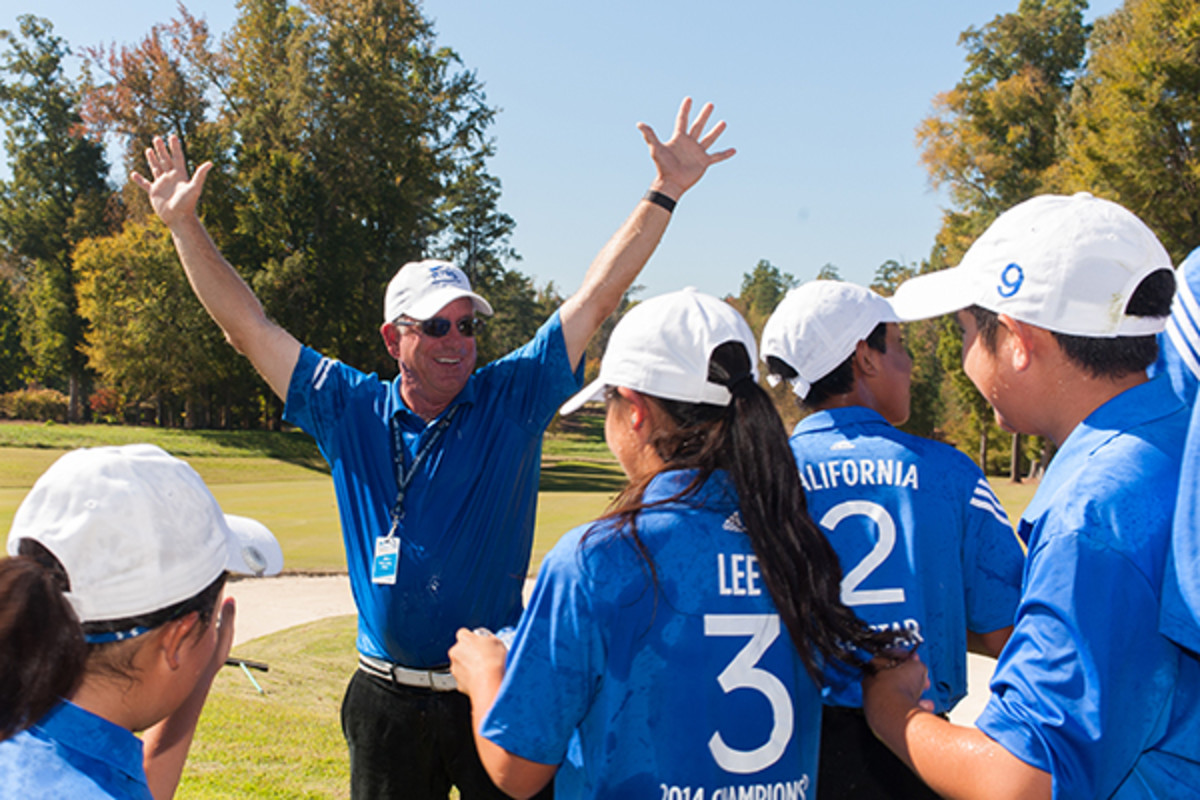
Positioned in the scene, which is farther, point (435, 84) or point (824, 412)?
point (435, 84)

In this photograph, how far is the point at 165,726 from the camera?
2.22 meters

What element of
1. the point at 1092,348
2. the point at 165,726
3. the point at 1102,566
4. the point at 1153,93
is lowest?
the point at 165,726

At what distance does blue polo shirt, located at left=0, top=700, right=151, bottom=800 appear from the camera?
153cm

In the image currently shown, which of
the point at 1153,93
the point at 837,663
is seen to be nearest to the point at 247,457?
the point at 1153,93

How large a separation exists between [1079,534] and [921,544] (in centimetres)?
115

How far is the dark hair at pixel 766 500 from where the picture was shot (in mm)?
1942

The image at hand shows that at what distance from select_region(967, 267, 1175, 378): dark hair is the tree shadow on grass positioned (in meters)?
27.6

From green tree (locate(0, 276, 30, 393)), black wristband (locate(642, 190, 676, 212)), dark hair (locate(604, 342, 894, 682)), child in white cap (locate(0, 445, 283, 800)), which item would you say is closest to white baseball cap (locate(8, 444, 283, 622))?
child in white cap (locate(0, 445, 283, 800))

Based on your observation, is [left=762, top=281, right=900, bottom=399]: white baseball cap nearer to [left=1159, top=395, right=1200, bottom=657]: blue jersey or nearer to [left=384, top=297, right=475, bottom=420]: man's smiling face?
[left=384, top=297, right=475, bottom=420]: man's smiling face

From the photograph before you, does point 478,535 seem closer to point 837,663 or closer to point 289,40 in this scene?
point 837,663

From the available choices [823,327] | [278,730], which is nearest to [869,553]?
[823,327]

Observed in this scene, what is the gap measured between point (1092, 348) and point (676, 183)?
7.38ft

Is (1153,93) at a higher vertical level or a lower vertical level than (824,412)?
higher

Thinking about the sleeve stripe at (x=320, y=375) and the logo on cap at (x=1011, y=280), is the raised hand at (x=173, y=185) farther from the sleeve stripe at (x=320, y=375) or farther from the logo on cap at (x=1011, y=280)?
the logo on cap at (x=1011, y=280)
